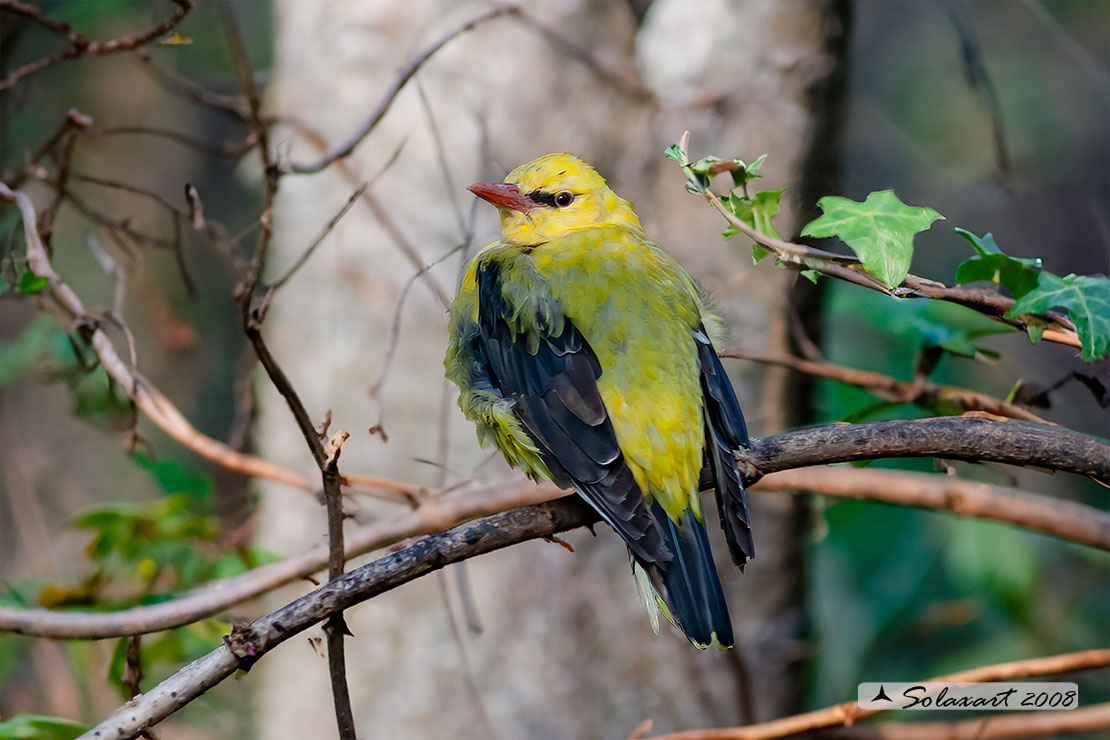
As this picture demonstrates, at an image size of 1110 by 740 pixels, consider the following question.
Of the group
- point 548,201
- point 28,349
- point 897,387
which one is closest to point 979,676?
point 897,387

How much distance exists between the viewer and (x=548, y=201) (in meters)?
2.32

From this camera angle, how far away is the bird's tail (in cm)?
163

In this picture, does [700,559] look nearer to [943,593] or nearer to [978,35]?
[943,593]

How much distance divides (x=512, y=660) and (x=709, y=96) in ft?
6.62

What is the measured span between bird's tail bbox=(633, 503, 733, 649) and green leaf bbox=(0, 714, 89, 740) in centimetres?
112

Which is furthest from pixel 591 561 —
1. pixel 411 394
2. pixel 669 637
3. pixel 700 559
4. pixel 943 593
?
pixel 943 593

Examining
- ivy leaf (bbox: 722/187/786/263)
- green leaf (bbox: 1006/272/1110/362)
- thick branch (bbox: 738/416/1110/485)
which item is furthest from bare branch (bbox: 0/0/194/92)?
green leaf (bbox: 1006/272/1110/362)

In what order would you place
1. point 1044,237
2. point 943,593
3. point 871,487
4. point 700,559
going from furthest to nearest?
point 1044,237
point 943,593
point 871,487
point 700,559

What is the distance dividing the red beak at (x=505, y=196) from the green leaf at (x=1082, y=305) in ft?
3.82

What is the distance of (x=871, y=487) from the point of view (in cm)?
223

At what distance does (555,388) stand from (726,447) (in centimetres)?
37

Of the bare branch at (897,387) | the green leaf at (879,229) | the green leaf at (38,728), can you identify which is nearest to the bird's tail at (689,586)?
the bare branch at (897,387)

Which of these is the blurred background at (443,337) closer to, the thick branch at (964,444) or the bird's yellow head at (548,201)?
the bird's yellow head at (548,201)

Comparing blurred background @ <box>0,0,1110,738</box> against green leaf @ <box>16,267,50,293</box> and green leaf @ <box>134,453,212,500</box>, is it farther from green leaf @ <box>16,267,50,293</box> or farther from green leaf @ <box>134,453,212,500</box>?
green leaf @ <box>16,267,50,293</box>
